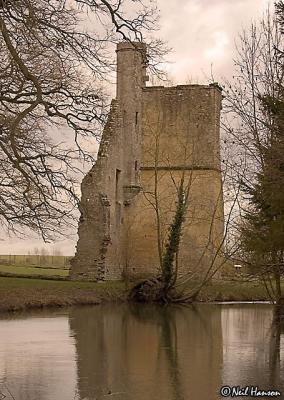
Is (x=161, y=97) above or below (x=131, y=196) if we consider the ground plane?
above

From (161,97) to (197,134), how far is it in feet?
9.61

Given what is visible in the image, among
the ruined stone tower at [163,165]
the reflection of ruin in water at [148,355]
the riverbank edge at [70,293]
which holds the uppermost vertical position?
the ruined stone tower at [163,165]

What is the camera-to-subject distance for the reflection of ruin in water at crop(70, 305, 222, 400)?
10625mm

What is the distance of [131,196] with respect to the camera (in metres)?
39.3

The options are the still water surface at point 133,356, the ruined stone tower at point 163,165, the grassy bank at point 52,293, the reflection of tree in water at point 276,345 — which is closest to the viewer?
the still water surface at point 133,356

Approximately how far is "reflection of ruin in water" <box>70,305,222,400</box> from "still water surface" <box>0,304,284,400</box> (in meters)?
0.01

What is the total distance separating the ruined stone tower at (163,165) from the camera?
1545 inches

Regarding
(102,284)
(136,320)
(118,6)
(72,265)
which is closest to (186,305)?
(102,284)

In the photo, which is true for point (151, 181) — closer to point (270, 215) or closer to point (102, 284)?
point (102, 284)

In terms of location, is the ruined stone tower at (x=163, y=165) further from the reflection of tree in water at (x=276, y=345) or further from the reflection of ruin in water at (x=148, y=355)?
the reflection of tree in water at (x=276, y=345)

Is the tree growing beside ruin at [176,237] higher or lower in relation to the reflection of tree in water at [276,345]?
higher

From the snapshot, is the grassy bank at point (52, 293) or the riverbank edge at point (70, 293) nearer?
the grassy bank at point (52, 293)

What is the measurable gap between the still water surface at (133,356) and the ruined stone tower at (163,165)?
611 inches

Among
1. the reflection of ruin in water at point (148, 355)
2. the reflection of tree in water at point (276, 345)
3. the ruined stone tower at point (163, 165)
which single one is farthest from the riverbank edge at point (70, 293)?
the ruined stone tower at point (163, 165)
